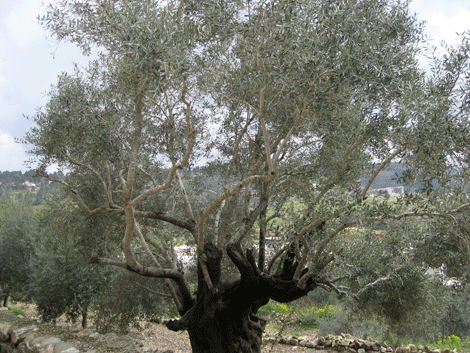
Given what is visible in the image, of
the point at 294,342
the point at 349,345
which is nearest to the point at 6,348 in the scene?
the point at 294,342

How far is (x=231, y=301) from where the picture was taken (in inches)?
249

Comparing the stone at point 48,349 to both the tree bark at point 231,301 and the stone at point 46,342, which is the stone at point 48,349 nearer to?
the stone at point 46,342

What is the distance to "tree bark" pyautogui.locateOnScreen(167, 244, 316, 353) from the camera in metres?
5.94

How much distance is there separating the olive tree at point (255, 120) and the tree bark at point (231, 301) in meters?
0.02

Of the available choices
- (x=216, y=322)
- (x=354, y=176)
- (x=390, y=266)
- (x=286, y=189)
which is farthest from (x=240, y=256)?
(x=390, y=266)

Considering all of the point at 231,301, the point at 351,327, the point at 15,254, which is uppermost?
the point at 231,301

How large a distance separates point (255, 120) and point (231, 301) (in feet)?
13.1

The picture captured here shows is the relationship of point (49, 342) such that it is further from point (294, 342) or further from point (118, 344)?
point (294, 342)

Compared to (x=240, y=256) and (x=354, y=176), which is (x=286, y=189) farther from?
(x=240, y=256)

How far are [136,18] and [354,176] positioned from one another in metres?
4.38

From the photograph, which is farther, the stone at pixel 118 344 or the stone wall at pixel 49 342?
the stone at pixel 118 344

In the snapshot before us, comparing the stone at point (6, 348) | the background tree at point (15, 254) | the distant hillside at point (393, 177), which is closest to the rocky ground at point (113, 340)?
the stone at point (6, 348)

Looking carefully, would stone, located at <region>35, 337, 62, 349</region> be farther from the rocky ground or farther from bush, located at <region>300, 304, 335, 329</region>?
bush, located at <region>300, 304, 335, 329</region>

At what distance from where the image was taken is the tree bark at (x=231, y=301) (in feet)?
19.5
